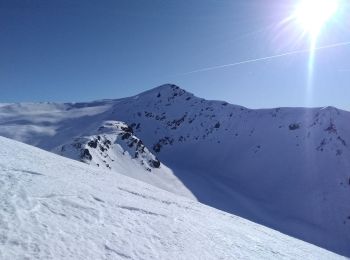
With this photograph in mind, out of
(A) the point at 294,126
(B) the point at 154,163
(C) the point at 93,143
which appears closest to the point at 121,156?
(C) the point at 93,143

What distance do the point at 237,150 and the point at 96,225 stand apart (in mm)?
87162

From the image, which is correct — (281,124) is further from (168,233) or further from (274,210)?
(168,233)

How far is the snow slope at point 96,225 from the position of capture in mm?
6035

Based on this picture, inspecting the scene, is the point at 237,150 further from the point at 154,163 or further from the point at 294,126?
the point at 154,163

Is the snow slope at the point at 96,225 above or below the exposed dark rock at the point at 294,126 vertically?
below

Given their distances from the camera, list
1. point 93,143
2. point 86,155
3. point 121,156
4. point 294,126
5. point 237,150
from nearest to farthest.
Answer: point 86,155 → point 93,143 → point 121,156 → point 294,126 → point 237,150

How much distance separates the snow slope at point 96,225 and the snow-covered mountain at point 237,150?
42209 mm

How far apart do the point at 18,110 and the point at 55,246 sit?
14053 centimetres

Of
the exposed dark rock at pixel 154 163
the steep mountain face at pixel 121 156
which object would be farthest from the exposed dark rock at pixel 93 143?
the exposed dark rock at pixel 154 163

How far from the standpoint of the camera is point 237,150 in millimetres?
92688

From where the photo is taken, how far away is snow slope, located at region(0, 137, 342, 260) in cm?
604

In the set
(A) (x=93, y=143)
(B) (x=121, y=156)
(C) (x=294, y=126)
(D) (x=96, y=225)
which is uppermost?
(C) (x=294, y=126)

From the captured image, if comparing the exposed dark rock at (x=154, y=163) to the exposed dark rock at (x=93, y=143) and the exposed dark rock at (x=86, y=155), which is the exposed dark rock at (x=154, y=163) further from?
the exposed dark rock at (x=86, y=155)

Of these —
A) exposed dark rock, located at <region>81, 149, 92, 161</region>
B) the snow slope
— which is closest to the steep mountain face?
exposed dark rock, located at <region>81, 149, 92, 161</region>
